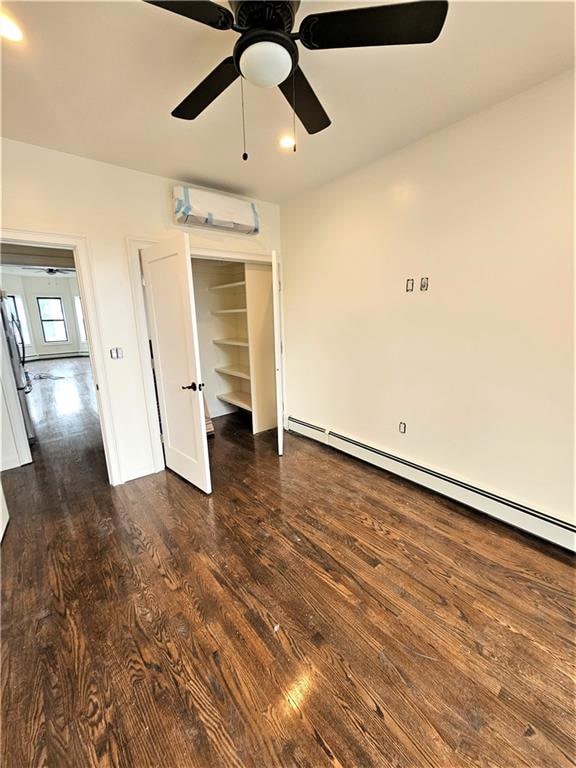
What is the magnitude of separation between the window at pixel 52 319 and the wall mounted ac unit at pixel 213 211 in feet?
33.0

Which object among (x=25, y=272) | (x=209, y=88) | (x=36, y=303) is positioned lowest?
(x=209, y=88)

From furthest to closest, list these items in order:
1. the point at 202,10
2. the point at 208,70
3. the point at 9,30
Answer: the point at 208,70
the point at 9,30
the point at 202,10

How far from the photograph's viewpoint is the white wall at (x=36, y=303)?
31.6ft

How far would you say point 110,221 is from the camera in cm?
268

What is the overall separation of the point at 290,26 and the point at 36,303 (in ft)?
39.2

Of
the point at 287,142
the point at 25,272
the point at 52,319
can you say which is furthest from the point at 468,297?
the point at 52,319

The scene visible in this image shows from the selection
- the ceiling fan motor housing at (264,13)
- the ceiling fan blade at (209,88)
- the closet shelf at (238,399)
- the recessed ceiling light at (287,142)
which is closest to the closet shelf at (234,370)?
the closet shelf at (238,399)

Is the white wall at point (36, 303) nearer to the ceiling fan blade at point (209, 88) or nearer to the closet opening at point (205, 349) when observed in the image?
the closet opening at point (205, 349)

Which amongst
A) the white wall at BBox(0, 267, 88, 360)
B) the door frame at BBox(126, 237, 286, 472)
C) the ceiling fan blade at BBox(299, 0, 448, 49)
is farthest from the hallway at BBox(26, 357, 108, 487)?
the ceiling fan blade at BBox(299, 0, 448, 49)

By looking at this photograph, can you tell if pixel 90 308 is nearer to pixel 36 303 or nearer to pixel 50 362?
pixel 50 362

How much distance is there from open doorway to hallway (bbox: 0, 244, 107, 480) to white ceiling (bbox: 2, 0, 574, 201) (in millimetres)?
1387

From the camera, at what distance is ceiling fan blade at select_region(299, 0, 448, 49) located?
3.51 ft

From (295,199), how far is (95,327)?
2.47 meters

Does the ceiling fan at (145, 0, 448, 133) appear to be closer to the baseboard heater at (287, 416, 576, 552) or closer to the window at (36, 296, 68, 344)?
the baseboard heater at (287, 416, 576, 552)
